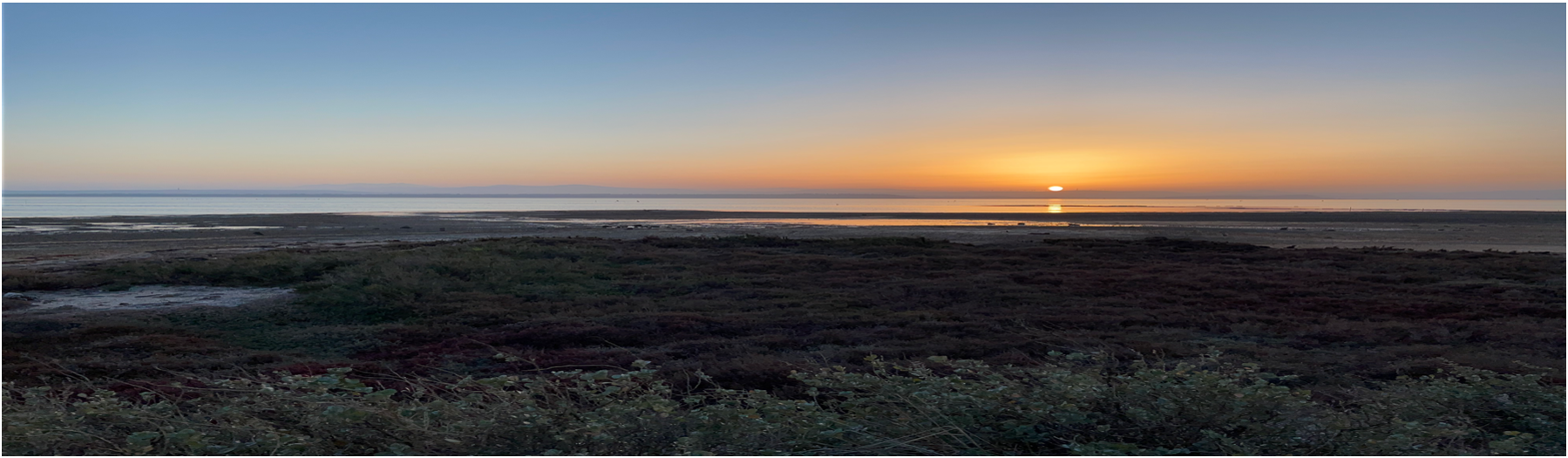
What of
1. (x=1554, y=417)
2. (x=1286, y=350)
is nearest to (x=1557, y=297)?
(x=1286, y=350)

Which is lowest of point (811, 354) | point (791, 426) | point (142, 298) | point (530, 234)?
point (530, 234)

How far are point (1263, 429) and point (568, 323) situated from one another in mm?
10771

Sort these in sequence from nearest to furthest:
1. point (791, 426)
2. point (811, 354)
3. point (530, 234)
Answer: point (791, 426)
point (811, 354)
point (530, 234)

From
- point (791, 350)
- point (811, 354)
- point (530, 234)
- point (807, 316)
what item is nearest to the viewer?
point (811, 354)

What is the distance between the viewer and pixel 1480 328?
12.0 m

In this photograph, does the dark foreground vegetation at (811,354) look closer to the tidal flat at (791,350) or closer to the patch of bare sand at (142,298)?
the tidal flat at (791,350)

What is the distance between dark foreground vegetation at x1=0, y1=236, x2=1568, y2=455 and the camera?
454 centimetres

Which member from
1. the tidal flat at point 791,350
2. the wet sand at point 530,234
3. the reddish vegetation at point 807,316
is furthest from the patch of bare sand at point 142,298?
the wet sand at point 530,234

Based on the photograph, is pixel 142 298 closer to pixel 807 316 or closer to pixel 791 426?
pixel 807 316

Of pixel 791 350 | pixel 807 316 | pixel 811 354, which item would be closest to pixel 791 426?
pixel 811 354

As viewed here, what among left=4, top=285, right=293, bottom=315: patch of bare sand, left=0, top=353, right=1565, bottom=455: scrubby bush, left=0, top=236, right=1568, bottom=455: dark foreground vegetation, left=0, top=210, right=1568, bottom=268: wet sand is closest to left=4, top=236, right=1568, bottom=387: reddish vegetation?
left=0, top=236, right=1568, bottom=455: dark foreground vegetation

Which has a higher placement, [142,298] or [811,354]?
[811,354]

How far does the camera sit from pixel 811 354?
10.8m

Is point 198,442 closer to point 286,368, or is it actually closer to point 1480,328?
point 286,368
